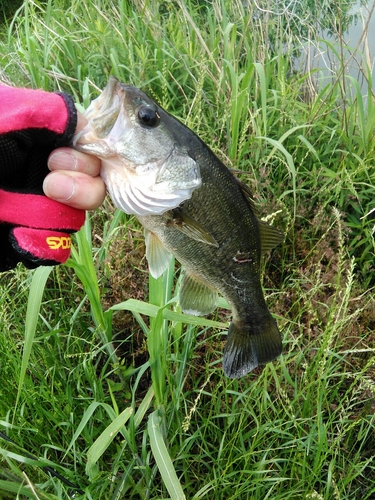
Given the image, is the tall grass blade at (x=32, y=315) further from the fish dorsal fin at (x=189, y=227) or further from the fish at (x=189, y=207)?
the fish dorsal fin at (x=189, y=227)

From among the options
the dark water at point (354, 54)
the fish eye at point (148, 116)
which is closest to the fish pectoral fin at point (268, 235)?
the fish eye at point (148, 116)

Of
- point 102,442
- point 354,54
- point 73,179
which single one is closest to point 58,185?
point 73,179

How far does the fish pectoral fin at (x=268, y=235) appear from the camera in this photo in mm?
1350

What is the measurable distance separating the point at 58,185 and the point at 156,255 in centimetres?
37

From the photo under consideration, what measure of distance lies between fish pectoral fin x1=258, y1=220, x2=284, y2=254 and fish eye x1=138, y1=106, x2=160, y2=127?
447 millimetres

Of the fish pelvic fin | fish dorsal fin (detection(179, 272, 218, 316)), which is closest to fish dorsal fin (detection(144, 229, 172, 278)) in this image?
fish dorsal fin (detection(179, 272, 218, 316))

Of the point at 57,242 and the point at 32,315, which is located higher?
the point at 57,242

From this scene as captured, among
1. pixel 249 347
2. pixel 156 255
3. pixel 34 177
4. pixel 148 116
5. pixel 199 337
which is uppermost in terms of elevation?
pixel 148 116

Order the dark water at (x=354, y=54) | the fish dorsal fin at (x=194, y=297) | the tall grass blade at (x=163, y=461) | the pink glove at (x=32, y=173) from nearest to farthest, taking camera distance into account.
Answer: the pink glove at (x=32, y=173)
the tall grass blade at (x=163, y=461)
the fish dorsal fin at (x=194, y=297)
the dark water at (x=354, y=54)

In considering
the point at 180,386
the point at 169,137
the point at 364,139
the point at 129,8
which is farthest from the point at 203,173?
the point at 129,8

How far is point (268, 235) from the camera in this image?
1366 mm

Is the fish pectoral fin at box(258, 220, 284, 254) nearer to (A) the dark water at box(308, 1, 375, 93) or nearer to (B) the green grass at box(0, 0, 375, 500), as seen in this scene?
(B) the green grass at box(0, 0, 375, 500)

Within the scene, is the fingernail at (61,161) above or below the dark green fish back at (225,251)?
above

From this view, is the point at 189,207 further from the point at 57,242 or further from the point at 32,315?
the point at 32,315
